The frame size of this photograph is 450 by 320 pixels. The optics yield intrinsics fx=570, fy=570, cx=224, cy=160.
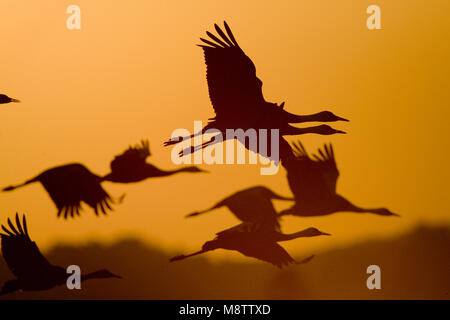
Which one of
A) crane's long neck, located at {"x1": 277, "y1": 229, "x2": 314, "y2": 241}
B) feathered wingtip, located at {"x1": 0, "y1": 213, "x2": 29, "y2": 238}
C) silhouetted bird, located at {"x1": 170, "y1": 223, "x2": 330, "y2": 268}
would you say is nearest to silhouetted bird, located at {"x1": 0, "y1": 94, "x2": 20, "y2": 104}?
feathered wingtip, located at {"x1": 0, "y1": 213, "x2": 29, "y2": 238}

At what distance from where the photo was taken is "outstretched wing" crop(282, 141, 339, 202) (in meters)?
2.36

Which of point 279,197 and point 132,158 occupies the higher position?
point 132,158

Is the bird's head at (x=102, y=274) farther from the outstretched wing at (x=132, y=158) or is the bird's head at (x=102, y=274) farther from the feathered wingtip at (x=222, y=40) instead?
the feathered wingtip at (x=222, y=40)

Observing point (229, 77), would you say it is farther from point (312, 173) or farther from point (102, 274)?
point (102, 274)

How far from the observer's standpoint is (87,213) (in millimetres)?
2369

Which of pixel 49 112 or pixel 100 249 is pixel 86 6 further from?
pixel 100 249

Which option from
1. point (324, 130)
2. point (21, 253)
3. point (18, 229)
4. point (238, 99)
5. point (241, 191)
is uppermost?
point (238, 99)

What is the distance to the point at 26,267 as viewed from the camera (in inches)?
93.7

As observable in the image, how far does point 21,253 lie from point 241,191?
3.13ft

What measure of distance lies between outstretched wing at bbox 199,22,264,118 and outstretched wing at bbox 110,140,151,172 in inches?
13.3

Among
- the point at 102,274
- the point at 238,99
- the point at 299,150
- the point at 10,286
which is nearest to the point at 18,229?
the point at 10,286

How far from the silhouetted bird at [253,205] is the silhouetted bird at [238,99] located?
25cm
